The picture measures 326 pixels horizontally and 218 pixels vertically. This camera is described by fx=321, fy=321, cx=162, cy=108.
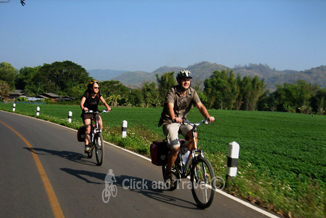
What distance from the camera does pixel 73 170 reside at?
714 centimetres

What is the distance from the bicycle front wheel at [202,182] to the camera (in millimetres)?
4602

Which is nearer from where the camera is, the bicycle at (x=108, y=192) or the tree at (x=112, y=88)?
the bicycle at (x=108, y=192)

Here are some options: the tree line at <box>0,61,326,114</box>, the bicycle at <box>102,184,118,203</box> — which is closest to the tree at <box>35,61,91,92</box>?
the tree line at <box>0,61,326,114</box>

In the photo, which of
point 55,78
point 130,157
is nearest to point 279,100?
point 55,78

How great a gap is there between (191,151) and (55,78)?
119 m

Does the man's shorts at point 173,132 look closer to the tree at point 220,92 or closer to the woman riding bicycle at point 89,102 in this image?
the woman riding bicycle at point 89,102

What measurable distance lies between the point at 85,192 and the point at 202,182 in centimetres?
205

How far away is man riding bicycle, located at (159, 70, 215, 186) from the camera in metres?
5.20

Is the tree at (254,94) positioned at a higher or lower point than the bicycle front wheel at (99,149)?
higher

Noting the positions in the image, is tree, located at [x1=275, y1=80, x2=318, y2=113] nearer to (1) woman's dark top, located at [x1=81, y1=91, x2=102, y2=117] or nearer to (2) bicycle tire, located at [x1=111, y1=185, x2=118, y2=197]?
(1) woman's dark top, located at [x1=81, y1=91, x2=102, y2=117]

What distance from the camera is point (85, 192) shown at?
5.46m

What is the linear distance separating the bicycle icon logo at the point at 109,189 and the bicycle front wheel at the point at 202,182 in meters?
1.40

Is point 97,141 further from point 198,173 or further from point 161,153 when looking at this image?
point 198,173

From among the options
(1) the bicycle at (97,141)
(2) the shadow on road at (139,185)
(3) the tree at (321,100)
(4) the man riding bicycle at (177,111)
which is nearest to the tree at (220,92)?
(3) the tree at (321,100)
